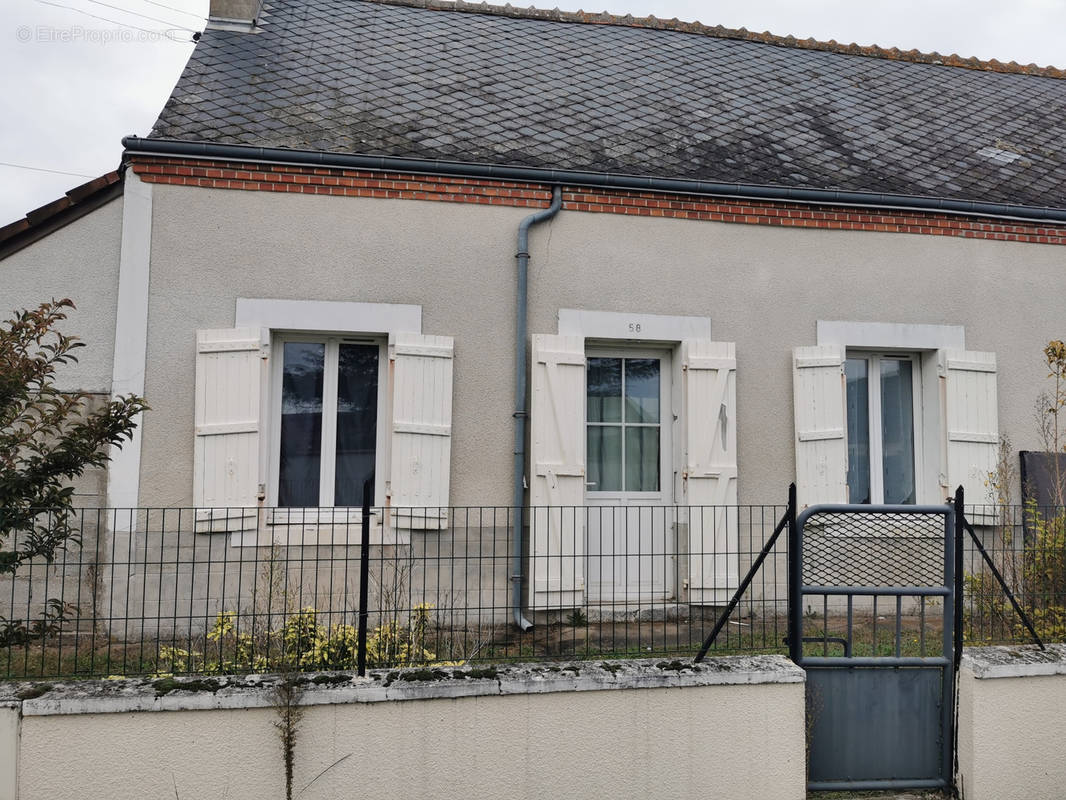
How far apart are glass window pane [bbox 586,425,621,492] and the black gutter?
6.51 feet

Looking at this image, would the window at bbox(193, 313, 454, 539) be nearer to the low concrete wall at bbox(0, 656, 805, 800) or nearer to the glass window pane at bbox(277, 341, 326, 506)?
the glass window pane at bbox(277, 341, 326, 506)

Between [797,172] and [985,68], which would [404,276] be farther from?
[985,68]

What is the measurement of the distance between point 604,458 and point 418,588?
1.93m

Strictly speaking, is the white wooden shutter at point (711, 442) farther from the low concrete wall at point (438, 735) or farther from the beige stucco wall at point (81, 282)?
the beige stucco wall at point (81, 282)

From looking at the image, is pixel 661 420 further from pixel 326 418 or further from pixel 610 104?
pixel 610 104

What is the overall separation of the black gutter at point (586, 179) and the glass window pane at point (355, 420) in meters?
1.43

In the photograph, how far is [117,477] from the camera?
6.01 metres

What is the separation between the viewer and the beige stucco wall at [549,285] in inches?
247

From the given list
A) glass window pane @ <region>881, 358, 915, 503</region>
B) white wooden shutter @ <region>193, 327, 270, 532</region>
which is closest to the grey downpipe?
white wooden shutter @ <region>193, 327, 270, 532</region>

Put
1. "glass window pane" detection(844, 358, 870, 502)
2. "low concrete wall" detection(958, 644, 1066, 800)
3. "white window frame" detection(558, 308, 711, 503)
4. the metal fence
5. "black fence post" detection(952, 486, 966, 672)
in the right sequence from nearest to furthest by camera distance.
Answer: "low concrete wall" detection(958, 644, 1066, 800) < "black fence post" detection(952, 486, 966, 672) < the metal fence < "white window frame" detection(558, 308, 711, 503) < "glass window pane" detection(844, 358, 870, 502)

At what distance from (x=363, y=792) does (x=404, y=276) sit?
3.94 m

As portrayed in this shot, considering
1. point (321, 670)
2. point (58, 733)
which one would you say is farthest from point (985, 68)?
point (58, 733)

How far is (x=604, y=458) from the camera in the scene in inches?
279

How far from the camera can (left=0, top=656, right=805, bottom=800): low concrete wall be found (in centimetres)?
348
